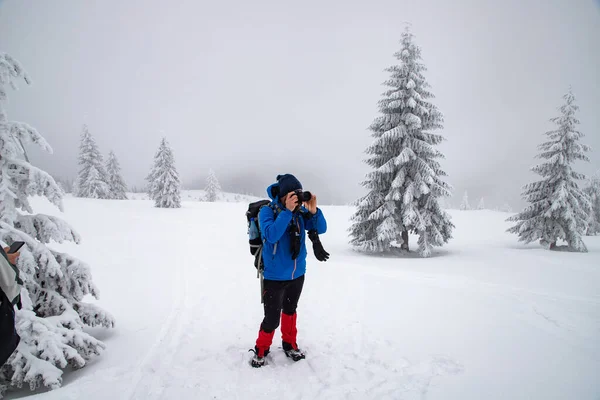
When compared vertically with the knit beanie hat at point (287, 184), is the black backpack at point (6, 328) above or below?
below

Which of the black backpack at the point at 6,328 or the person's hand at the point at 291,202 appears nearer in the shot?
the black backpack at the point at 6,328

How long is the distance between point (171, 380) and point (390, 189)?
11546mm

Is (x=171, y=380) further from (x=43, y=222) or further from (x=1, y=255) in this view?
(x=43, y=222)

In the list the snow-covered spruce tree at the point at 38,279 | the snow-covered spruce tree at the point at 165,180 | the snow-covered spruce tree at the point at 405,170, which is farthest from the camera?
the snow-covered spruce tree at the point at 165,180

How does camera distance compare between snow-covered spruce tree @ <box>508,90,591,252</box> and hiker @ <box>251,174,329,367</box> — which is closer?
hiker @ <box>251,174,329,367</box>

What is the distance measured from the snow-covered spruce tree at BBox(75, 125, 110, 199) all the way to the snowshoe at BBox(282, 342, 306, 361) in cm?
4300

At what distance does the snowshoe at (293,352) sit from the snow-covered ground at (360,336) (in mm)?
86

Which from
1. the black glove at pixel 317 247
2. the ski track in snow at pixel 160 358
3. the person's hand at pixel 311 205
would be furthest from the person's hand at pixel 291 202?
the ski track in snow at pixel 160 358

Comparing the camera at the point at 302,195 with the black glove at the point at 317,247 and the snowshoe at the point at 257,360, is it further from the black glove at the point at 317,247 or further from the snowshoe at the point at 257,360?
the snowshoe at the point at 257,360

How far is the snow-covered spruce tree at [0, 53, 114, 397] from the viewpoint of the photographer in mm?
3098

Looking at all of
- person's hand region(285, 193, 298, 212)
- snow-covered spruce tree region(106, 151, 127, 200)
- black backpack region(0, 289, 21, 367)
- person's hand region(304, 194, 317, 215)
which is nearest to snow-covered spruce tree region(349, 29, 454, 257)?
person's hand region(304, 194, 317, 215)

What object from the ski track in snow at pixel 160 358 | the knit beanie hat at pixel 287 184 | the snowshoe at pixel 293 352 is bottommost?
the ski track in snow at pixel 160 358

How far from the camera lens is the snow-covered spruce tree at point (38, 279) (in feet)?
10.2

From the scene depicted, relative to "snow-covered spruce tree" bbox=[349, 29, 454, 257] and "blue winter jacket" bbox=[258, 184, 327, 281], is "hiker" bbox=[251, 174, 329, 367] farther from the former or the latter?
"snow-covered spruce tree" bbox=[349, 29, 454, 257]
